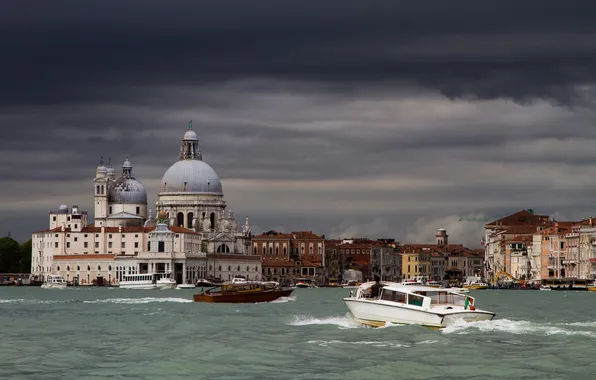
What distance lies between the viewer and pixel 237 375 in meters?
26.0

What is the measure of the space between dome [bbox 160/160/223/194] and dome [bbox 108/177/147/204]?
2.98 meters

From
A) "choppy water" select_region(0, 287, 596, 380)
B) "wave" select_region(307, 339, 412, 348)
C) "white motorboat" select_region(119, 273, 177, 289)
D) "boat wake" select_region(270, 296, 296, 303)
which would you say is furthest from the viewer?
"white motorboat" select_region(119, 273, 177, 289)

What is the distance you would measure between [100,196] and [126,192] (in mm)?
3847

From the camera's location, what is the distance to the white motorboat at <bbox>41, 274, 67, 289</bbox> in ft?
448

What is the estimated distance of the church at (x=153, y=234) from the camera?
486ft

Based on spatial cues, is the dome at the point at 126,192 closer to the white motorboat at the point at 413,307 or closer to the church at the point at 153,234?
the church at the point at 153,234

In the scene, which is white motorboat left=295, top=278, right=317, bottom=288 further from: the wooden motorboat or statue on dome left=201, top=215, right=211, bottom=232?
the wooden motorboat

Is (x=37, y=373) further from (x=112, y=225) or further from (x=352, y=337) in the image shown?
(x=112, y=225)

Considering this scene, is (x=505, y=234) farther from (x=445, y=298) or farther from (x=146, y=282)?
(x=445, y=298)

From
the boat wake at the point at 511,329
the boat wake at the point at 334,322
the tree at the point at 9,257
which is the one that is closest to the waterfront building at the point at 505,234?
the tree at the point at 9,257

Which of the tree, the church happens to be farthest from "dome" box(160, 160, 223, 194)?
the tree

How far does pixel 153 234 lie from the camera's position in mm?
147250

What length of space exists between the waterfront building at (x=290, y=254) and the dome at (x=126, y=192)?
15.9 meters

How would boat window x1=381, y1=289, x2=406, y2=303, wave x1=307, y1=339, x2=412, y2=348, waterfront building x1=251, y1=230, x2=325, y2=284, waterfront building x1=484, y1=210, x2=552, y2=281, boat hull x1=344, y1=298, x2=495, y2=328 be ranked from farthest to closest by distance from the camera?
waterfront building x1=251, y1=230, x2=325, y2=284 → waterfront building x1=484, y1=210, x2=552, y2=281 → boat window x1=381, y1=289, x2=406, y2=303 → boat hull x1=344, y1=298, x2=495, y2=328 → wave x1=307, y1=339, x2=412, y2=348
